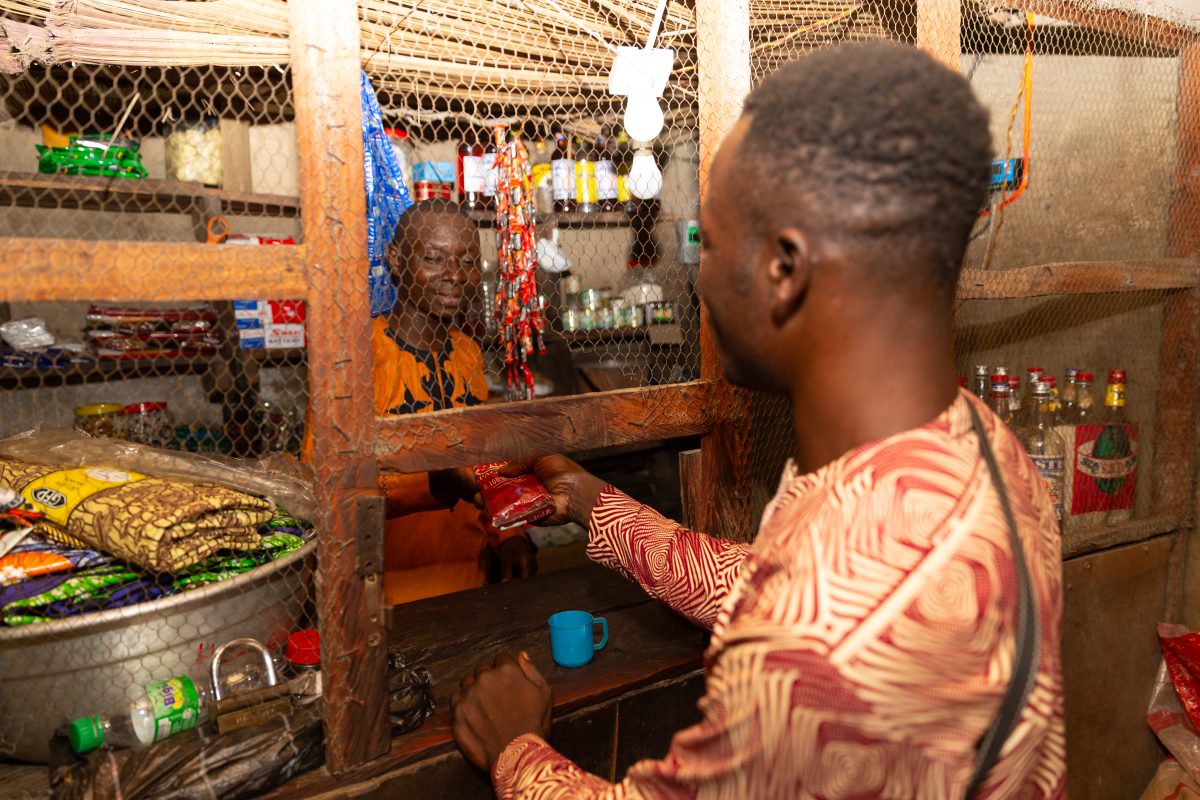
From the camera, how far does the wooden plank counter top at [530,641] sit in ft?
4.32

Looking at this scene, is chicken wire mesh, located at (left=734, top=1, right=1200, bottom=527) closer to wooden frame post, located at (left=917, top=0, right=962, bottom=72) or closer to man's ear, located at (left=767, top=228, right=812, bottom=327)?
wooden frame post, located at (left=917, top=0, right=962, bottom=72)

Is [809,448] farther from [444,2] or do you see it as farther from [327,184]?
[444,2]

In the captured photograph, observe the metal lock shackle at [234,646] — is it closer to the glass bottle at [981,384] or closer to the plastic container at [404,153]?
the plastic container at [404,153]

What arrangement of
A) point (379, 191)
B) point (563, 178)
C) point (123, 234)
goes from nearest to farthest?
point (379, 191), point (563, 178), point (123, 234)

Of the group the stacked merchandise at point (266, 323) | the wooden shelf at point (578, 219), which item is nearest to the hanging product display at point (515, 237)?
the wooden shelf at point (578, 219)

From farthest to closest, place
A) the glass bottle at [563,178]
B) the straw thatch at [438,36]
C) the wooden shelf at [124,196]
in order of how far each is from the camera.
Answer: the glass bottle at [563,178] < the wooden shelf at [124,196] < the straw thatch at [438,36]

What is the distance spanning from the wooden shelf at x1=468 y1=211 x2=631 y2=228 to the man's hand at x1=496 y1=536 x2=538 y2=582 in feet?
3.56

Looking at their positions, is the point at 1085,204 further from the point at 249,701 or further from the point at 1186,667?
the point at 249,701

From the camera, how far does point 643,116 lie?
1.58 m

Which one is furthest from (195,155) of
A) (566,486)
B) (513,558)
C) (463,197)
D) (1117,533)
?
(1117,533)

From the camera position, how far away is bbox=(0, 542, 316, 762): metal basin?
3.84ft

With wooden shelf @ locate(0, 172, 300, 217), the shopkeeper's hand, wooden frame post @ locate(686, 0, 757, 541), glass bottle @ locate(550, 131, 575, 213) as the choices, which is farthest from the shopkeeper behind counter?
wooden frame post @ locate(686, 0, 757, 541)

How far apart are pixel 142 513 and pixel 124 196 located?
192 cm

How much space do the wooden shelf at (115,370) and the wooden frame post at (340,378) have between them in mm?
1654
